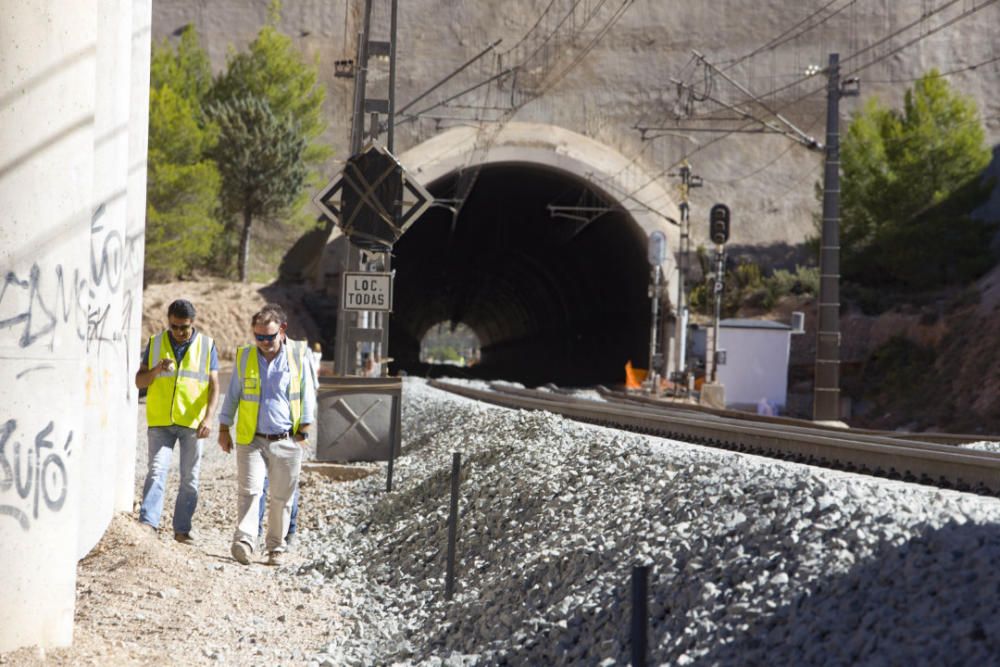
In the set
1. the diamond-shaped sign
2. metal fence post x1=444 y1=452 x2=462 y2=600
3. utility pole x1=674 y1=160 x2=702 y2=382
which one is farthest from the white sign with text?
utility pole x1=674 y1=160 x2=702 y2=382

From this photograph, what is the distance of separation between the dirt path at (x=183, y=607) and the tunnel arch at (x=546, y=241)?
30480mm

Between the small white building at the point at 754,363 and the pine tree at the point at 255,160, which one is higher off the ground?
the pine tree at the point at 255,160

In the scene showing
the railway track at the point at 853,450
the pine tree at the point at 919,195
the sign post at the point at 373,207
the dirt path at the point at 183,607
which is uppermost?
the pine tree at the point at 919,195

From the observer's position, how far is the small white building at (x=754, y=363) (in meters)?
32.8

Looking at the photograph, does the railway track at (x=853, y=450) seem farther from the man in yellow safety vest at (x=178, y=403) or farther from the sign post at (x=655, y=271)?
the sign post at (x=655, y=271)

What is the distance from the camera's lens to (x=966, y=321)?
127 ft

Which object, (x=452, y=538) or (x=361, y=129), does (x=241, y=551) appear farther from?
(x=361, y=129)

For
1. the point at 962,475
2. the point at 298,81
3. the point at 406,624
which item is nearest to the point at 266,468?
the point at 406,624

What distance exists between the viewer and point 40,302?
5938 millimetres

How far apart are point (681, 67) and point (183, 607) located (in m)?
50.6

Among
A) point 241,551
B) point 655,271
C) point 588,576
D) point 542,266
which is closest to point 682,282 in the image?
point 655,271

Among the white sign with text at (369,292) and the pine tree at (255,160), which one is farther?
the pine tree at (255,160)

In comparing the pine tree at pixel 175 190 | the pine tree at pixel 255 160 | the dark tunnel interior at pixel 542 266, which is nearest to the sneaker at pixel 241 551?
the dark tunnel interior at pixel 542 266

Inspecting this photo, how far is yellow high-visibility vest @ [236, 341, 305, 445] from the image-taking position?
30.3 feet
